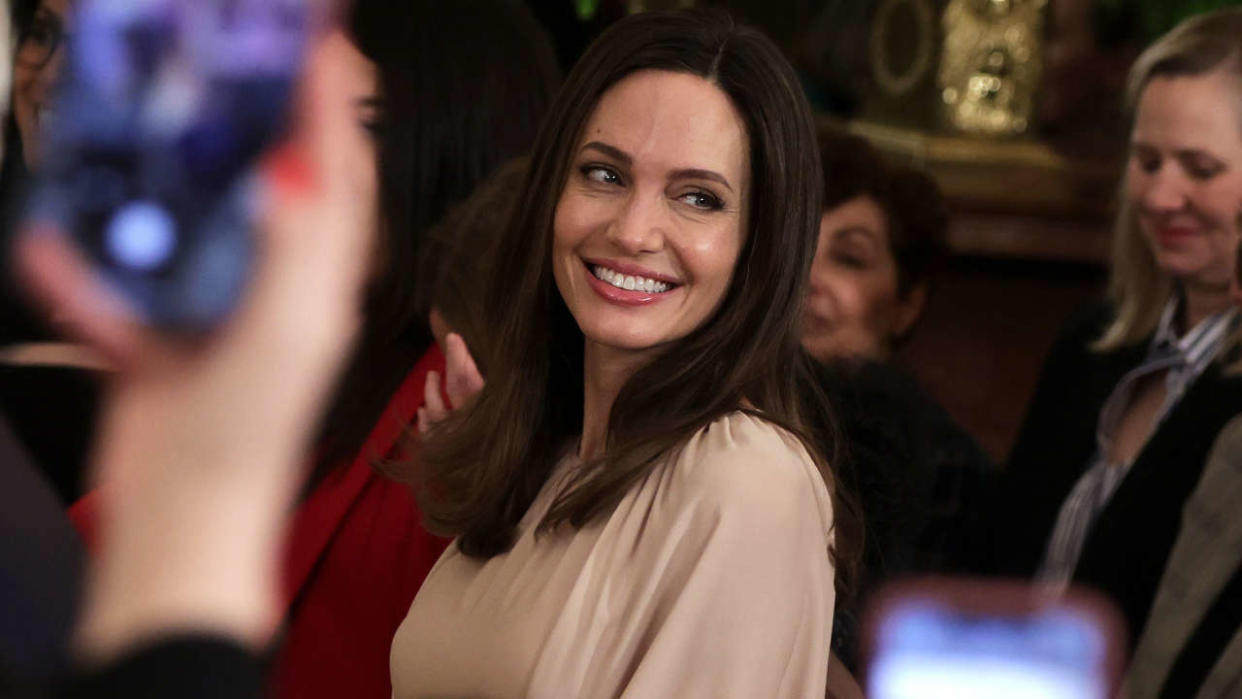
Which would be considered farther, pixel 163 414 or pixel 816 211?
pixel 816 211

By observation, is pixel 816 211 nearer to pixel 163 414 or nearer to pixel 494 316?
pixel 494 316

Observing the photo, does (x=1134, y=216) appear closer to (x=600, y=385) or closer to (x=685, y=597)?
(x=600, y=385)

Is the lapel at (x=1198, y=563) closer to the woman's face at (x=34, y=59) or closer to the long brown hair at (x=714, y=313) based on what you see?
the long brown hair at (x=714, y=313)

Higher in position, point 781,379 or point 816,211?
point 816,211

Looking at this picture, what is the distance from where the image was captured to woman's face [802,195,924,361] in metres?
2.80

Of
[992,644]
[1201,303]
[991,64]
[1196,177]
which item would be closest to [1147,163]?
[1196,177]

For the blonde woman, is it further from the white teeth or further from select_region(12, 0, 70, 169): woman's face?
select_region(12, 0, 70, 169): woman's face

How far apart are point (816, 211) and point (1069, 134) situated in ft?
9.27

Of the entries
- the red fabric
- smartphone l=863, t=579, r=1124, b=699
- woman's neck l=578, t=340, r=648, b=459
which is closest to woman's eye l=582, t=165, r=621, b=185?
woman's neck l=578, t=340, r=648, b=459

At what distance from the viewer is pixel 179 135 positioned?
50 cm

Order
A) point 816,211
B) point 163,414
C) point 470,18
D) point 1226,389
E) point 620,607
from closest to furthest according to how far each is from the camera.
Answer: point 163,414
point 620,607
point 816,211
point 470,18
point 1226,389

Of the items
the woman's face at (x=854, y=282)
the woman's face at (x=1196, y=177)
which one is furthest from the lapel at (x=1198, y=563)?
the woman's face at (x=854, y=282)

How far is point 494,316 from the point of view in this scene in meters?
1.95

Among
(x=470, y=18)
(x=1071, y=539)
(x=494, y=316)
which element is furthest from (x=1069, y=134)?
(x=494, y=316)
